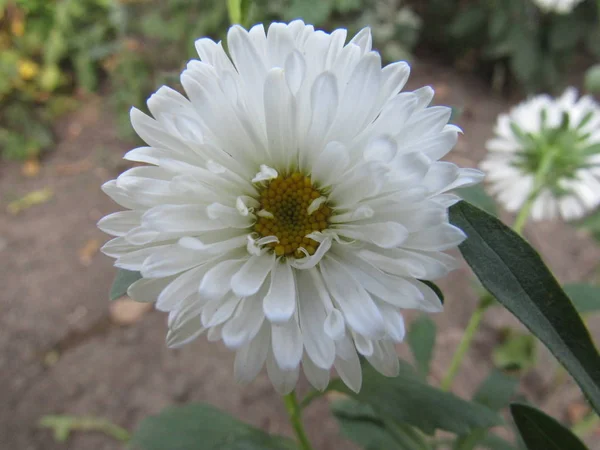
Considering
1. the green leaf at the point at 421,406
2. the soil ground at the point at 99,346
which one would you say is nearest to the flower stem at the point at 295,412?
the green leaf at the point at 421,406

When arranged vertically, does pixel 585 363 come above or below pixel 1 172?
above

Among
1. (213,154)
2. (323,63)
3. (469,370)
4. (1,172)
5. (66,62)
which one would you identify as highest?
(323,63)

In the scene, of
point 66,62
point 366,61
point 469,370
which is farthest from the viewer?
point 66,62

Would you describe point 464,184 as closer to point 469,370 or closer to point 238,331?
point 238,331

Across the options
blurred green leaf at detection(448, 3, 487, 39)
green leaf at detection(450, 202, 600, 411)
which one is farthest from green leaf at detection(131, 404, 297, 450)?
blurred green leaf at detection(448, 3, 487, 39)

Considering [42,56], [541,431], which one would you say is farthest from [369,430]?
[42,56]

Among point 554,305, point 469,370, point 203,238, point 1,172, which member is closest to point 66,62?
point 1,172
